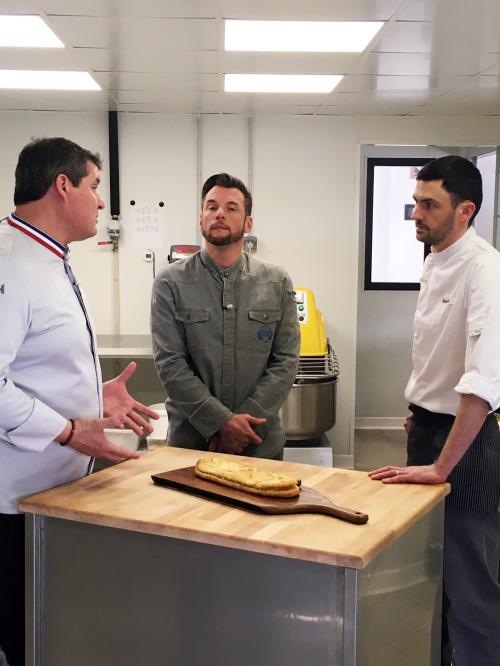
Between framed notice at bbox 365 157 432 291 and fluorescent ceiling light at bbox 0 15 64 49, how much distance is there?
11.4ft

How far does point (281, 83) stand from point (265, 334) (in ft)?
7.16

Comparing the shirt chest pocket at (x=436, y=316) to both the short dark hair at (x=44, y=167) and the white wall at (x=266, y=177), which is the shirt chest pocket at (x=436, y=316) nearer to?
the short dark hair at (x=44, y=167)

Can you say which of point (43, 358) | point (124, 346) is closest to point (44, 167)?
point (43, 358)

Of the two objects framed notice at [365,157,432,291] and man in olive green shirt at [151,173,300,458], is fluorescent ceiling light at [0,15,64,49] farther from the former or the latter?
framed notice at [365,157,432,291]

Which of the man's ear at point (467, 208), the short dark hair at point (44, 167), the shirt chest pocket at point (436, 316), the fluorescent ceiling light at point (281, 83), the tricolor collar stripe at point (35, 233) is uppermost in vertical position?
the fluorescent ceiling light at point (281, 83)

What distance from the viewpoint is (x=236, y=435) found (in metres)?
2.38

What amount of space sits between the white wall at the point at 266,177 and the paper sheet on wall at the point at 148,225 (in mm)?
49

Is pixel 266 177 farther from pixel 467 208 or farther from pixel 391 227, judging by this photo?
pixel 467 208

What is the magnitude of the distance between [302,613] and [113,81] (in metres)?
3.47

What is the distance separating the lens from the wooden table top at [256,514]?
142 centimetres

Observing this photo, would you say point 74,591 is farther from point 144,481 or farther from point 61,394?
point 61,394

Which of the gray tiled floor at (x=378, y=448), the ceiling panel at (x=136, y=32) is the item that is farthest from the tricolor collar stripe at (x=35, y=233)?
the gray tiled floor at (x=378, y=448)

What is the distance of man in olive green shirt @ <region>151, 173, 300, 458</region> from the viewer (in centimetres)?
249

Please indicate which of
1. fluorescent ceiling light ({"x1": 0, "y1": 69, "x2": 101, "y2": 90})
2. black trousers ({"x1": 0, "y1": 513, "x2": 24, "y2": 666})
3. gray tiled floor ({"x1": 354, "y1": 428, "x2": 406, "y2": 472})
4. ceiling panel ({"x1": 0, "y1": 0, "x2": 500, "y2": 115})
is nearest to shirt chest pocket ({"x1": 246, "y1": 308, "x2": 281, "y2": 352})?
black trousers ({"x1": 0, "y1": 513, "x2": 24, "y2": 666})
